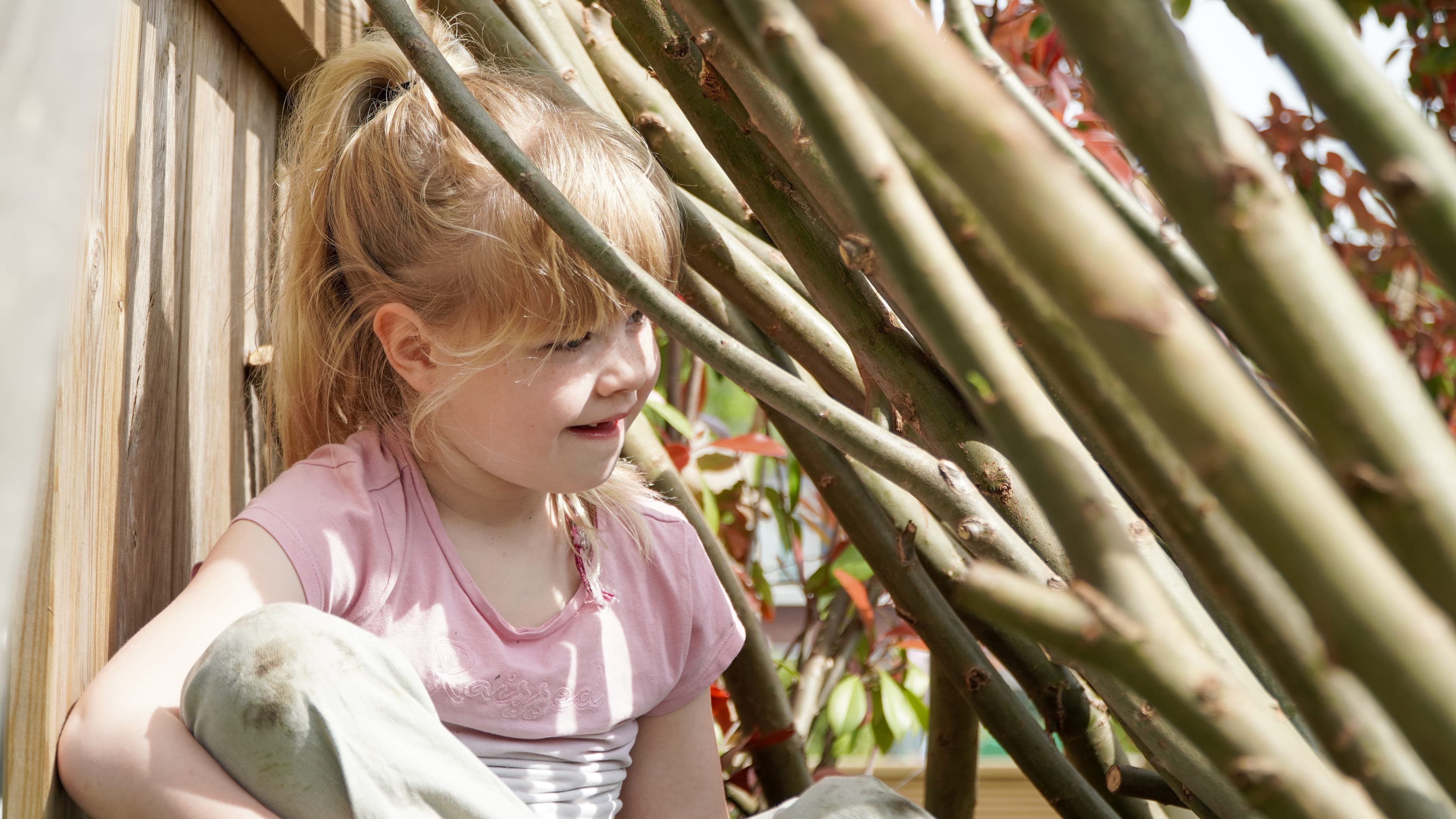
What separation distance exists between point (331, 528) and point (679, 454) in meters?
0.46

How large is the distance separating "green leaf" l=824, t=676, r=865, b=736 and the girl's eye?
2.11 ft

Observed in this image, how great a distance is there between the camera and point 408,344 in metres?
0.82

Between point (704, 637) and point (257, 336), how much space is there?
46 cm

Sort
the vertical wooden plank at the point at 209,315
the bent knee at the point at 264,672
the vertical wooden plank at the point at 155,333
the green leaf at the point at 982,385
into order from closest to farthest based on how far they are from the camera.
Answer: the green leaf at the point at 982,385 < the bent knee at the point at 264,672 < the vertical wooden plank at the point at 155,333 < the vertical wooden plank at the point at 209,315

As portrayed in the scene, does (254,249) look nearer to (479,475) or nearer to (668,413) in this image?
(479,475)

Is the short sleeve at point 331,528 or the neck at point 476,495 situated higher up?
the neck at point 476,495

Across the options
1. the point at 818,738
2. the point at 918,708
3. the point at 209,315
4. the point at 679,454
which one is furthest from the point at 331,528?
the point at 818,738

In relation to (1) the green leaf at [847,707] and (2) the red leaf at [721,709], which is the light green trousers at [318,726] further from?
(1) the green leaf at [847,707]

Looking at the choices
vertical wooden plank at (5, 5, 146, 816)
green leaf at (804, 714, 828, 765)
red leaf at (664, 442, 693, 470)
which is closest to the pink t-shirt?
vertical wooden plank at (5, 5, 146, 816)

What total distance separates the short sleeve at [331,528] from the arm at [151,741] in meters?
0.08

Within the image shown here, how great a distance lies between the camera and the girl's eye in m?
0.76

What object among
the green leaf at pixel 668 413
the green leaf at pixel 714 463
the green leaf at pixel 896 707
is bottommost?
the green leaf at pixel 896 707

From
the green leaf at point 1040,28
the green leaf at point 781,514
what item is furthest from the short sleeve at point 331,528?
the green leaf at point 1040,28

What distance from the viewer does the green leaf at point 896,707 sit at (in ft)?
4.25
